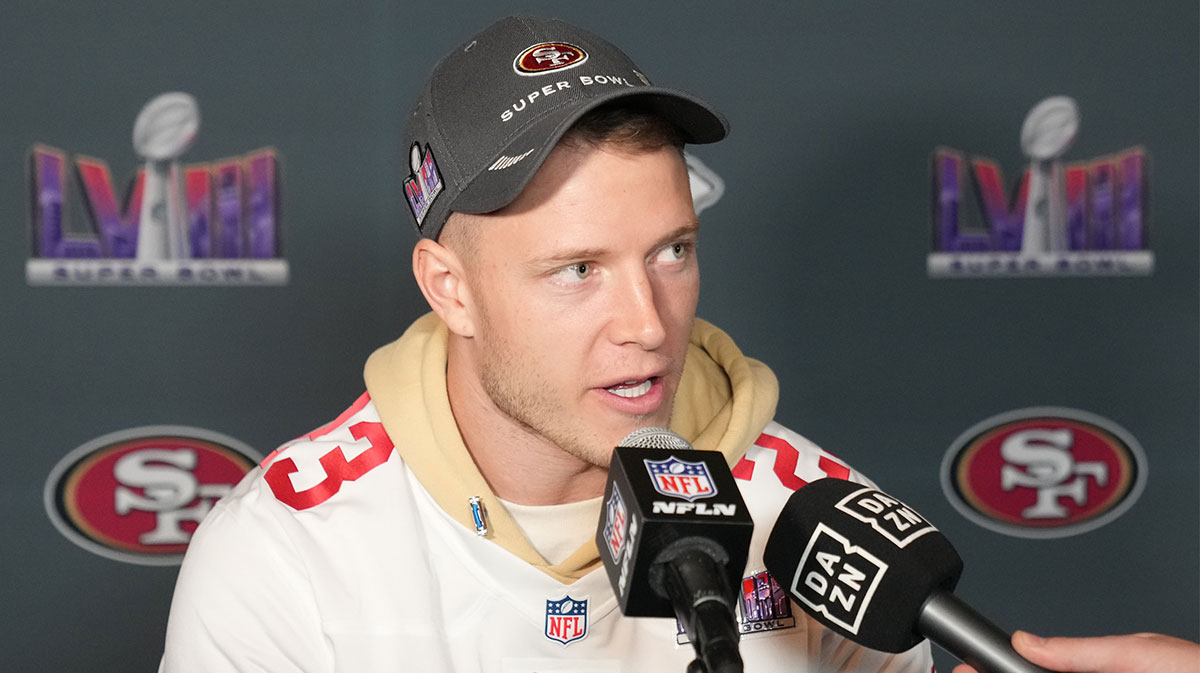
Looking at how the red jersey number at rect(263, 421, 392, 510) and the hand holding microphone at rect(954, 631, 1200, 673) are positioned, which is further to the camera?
the red jersey number at rect(263, 421, 392, 510)

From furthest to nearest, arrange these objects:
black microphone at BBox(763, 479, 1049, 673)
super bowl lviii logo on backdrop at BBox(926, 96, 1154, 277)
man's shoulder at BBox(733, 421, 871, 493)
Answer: super bowl lviii logo on backdrop at BBox(926, 96, 1154, 277) → man's shoulder at BBox(733, 421, 871, 493) → black microphone at BBox(763, 479, 1049, 673)

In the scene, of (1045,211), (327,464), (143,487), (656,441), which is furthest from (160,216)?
(1045,211)

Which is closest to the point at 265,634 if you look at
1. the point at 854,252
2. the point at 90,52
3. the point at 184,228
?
the point at 184,228

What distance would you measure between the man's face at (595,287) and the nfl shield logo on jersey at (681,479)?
31 cm

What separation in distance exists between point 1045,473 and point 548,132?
4.42ft

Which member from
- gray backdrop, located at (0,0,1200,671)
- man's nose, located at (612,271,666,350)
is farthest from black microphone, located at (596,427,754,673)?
gray backdrop, located at (0,0,1200,671)

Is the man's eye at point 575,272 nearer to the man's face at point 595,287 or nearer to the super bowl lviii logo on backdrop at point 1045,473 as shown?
the man's face at point 595,287

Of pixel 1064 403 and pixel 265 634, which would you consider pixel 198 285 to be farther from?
pixel 1064 403

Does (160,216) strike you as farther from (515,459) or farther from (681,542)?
(681,542)

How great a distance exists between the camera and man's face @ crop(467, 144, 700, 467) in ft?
3.61

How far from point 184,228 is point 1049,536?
152cm

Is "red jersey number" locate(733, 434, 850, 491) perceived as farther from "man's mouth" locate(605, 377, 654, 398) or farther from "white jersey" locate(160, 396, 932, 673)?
"man's mouth" locate(605, 377, 654, 398)

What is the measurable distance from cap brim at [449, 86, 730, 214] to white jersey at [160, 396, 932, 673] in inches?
12.5

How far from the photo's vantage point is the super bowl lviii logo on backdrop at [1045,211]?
199cm
